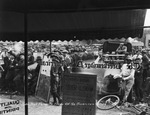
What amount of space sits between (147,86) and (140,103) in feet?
0.37

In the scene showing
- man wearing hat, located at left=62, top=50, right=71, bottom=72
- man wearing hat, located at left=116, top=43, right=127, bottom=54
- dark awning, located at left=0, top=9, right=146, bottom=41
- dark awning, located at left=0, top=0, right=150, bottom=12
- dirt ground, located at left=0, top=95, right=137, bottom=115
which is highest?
dark awning, located at left=0, top=0, right=150, bottom=12

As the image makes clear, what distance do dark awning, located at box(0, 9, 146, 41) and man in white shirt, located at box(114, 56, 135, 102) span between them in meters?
0.21

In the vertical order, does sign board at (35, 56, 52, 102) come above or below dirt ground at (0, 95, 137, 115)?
above

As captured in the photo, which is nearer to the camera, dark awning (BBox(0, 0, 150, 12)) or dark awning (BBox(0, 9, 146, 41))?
dark awning (BBox(0, 0, 150, 12))

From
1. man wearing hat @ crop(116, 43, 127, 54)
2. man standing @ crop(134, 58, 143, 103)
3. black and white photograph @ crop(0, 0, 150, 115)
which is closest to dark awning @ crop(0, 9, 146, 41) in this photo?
black and white photograph @ crop(0, 0, 150, 115)

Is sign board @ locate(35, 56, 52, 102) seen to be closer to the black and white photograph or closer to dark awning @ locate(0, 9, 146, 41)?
the black and white photograph

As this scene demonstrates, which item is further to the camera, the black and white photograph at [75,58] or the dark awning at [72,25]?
the dark awning at [72,25]

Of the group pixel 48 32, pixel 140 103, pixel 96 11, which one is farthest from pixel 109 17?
pixel 140 103

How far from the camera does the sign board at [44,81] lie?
1.22 m

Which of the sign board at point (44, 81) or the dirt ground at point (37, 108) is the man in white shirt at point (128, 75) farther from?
the sign board at point (44, 81)

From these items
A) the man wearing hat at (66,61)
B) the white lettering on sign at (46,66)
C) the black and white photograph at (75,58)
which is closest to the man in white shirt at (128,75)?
the black and white photograph at (75,58)

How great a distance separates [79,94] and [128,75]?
0.32m

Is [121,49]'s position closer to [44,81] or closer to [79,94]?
[79,94]

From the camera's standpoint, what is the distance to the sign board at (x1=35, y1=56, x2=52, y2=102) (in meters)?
1.22
